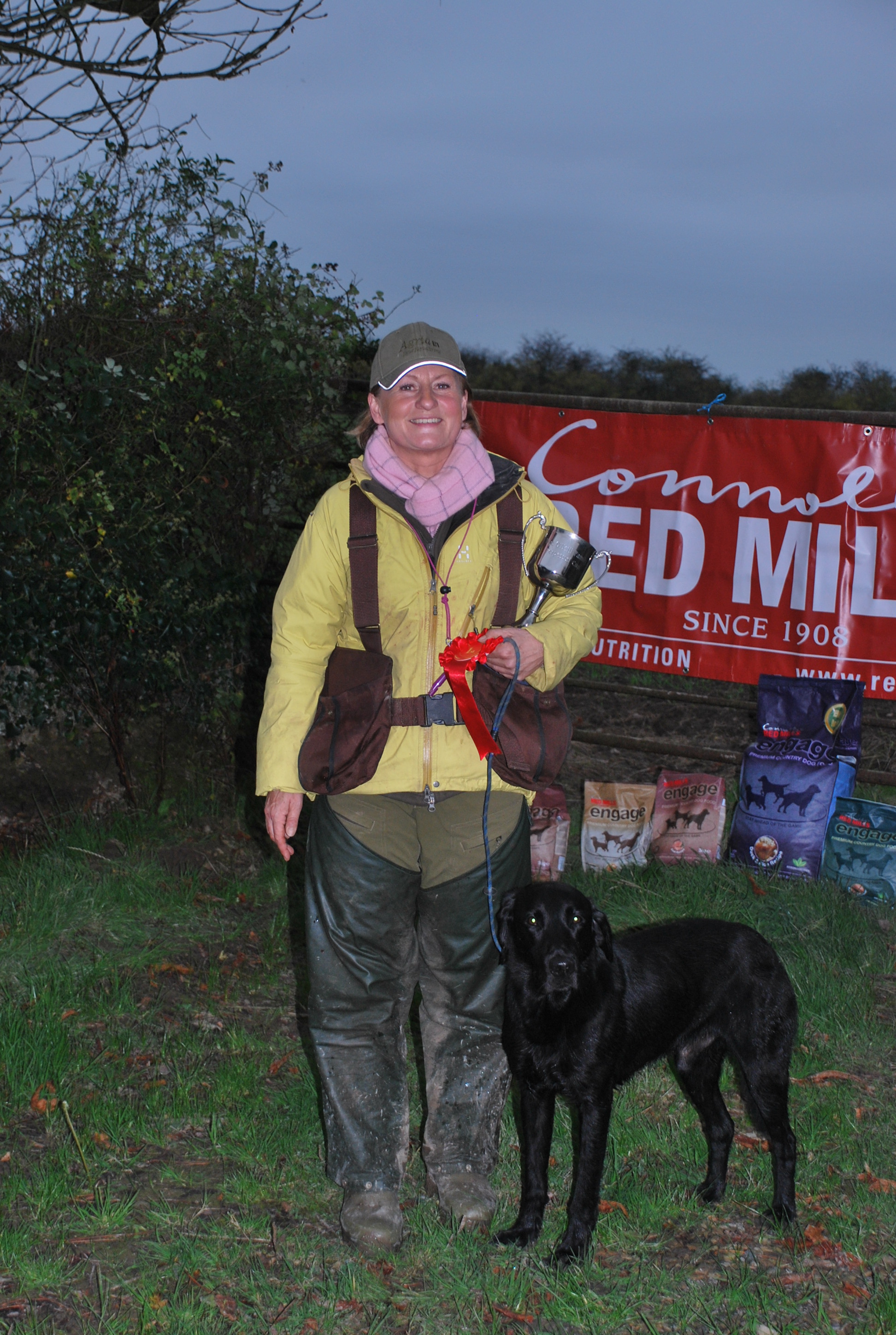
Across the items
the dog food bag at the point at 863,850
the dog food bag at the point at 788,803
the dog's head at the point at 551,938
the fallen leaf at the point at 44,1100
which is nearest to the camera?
the dog's head at the point at 551,938

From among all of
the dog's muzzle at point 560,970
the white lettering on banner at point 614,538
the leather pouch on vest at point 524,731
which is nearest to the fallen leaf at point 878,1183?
the dog's muzzle at point 560,970

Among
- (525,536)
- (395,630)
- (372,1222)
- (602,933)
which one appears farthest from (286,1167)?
(525,536)

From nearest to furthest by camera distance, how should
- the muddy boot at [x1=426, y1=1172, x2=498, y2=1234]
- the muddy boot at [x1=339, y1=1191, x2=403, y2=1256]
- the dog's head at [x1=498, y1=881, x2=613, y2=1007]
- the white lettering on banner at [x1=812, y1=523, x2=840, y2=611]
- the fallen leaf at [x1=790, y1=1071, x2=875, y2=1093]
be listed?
the dog's head at [x1=498, y1=881, x2=613, y2=1007] → the muddy boot at [x1=339, y1=1191, x2=403, y2=1256] → the muddy boot at [x1=426, y1=1172, x2=498, y2=1234] → the fallen leaf at [x1=790, y1=1071, x2=875, y2=1093] → the white lettering on banner at [x1=812, y1=523, x2=840, y2=611]

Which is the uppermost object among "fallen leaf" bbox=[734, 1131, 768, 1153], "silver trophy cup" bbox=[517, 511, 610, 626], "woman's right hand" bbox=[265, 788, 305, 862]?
"silver trophy cup" bbox=[517, 511, 610, 626]

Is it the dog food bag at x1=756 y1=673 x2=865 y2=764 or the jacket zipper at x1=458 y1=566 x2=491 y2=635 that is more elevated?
the jacket zipper at x1=458 y1=566 x2=491 y2=635

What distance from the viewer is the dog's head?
280 cm

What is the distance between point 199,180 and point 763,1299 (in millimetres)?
5864

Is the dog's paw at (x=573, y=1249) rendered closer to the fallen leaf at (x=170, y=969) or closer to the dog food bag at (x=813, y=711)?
the fallen leaf at (x=170, y=969)

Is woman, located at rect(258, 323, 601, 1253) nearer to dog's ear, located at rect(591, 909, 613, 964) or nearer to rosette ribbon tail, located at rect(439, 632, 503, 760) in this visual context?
rosette ribbon tail, located at rect(439, 632, 503, 760)

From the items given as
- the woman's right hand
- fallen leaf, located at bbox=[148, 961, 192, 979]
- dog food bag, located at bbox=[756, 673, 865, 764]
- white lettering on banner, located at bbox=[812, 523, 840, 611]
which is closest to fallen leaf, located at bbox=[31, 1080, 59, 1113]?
fallen leaf, located at bbox=[148, 961, 192, 979]

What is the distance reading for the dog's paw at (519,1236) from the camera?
2.96 metres

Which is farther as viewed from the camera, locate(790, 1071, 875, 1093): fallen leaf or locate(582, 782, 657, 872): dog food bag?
locate(582, 782, 657, 872): dog food bag

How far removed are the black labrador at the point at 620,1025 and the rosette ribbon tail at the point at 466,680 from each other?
1.40 feet

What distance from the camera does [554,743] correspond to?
2930mm
